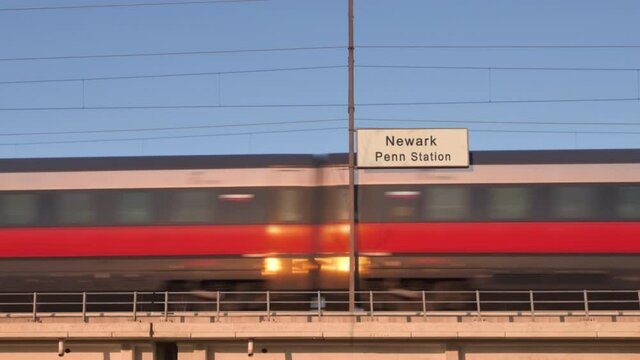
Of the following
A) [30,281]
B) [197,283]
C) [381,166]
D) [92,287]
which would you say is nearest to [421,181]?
[381,166]

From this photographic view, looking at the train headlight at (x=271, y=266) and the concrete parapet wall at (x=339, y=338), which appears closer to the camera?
the concrete parapet wall at (x=339, y=338)

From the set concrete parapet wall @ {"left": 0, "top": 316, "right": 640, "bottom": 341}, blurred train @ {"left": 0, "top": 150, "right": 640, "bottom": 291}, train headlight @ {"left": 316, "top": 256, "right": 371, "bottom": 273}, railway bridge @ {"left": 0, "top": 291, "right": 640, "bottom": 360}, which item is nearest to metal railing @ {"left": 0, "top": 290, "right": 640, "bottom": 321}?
blurred train @ {"left": 0, "top": 150, "right": 640, "bottom": 291}

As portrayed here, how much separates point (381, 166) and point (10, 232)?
943 centimetres

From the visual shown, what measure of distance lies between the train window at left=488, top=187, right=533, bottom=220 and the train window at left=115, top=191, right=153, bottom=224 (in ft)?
27.7

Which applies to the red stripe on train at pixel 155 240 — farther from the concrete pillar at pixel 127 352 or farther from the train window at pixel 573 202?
the train window at pixel 573 202

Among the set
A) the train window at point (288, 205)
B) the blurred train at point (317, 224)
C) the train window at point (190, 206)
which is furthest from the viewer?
the train window at point (190, 206)

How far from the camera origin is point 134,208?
1970 cm

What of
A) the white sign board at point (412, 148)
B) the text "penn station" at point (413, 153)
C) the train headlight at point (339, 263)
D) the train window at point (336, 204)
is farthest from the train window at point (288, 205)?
the text "penn station" at point (413, 153)

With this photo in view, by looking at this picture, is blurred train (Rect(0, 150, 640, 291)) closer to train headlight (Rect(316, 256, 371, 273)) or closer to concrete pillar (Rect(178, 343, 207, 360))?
train headlight (Rect(316, 256, 371, 273))

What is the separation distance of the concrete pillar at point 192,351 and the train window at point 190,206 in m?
3.64

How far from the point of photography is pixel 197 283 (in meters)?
19.6

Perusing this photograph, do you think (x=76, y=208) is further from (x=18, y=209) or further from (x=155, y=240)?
(x=155, y=240)

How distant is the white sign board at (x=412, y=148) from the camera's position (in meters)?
18.9

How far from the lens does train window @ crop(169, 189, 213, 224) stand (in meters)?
19.5
